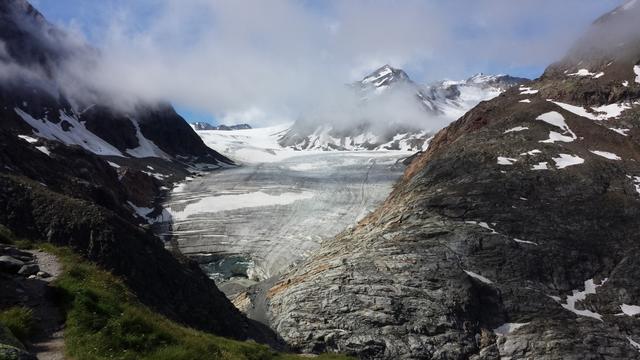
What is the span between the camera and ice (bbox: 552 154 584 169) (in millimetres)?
53688

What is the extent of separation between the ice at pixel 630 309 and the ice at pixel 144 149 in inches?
5068

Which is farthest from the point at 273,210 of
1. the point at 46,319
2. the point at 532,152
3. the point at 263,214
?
the point at 46,319

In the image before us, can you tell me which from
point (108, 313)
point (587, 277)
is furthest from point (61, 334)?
point (587, 277)

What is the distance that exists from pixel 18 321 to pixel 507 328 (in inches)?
1258

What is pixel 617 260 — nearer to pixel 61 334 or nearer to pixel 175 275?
pixel 175 275

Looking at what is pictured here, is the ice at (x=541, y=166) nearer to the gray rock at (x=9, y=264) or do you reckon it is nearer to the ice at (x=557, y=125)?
the ice at (x=557, y=125)

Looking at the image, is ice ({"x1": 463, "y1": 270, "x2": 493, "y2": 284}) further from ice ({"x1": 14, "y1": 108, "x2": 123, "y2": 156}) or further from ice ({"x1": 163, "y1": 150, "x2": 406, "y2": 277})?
ice ({"x1": 14, "y1": 108, "x2": 123, "y2": 156})

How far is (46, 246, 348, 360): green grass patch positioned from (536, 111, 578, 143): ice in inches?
2140

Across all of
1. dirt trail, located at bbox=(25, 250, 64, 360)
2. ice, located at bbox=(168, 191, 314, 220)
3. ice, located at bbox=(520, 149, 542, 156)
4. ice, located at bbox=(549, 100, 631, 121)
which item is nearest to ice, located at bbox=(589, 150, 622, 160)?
ice, located at bbox=(520, 149, 542, 156)

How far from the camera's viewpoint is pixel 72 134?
126688mm

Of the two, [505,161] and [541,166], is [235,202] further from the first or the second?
[541,166]

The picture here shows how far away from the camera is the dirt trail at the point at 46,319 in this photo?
35.9 ft

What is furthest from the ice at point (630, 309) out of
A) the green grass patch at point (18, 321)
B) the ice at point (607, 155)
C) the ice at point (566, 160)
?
the green grass patch at point (18, 321)

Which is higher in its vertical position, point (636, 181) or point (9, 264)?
point (636, 181)
